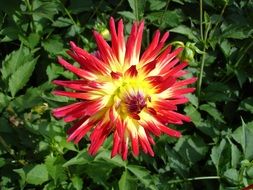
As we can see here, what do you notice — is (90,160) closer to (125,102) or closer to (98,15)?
(125,102)

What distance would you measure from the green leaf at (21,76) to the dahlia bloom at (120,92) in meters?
0.73

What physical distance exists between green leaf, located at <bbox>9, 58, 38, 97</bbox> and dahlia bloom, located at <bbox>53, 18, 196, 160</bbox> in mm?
725

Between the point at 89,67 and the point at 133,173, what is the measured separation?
899mm

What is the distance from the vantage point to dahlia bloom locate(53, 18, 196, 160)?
198 centimetres

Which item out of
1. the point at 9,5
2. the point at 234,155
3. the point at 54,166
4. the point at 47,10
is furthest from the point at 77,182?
the point at 9,5

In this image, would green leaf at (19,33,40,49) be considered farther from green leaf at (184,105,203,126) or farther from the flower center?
the flower center

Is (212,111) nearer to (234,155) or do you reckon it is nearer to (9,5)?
(234,155)

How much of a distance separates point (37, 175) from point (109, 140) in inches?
15.7

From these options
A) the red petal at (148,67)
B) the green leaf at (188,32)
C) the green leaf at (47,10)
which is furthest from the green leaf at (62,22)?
the red petal at (148,67)

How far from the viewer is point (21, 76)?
275 cm

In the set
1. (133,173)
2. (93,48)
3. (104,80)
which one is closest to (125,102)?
(104,80)

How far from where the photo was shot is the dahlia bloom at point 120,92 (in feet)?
6.50

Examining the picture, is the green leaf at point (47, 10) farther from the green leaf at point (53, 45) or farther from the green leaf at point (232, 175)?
the green leaf at point (232, 175)

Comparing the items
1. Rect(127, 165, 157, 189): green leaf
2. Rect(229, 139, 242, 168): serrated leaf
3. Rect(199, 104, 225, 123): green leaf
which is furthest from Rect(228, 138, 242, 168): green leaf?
Rect(127, 165, 157, 189): green leaf
